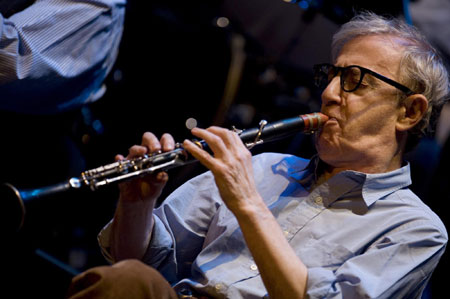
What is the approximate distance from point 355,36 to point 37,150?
1.54 m

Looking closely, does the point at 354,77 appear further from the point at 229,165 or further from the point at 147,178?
the point at 147,178

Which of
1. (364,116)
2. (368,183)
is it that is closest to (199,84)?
(364,116)

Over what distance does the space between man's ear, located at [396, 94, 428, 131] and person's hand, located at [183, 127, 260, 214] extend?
69cm

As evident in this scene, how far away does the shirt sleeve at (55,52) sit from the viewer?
1.80 m

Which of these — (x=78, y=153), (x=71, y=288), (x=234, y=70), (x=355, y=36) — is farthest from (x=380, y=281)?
(x=234, y=70)

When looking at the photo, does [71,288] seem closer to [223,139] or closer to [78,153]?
[223,139]

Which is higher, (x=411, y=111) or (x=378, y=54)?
(x=378, y=54)

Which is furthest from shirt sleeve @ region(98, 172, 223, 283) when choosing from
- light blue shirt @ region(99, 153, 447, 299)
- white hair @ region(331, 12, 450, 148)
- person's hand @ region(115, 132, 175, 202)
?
white hair @ region(331, 12, 450, 148)

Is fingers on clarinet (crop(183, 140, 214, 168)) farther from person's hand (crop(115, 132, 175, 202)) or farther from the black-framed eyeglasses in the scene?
the black-framed eyeglasses

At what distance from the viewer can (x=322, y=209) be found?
1519 mm

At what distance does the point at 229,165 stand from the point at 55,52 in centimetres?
114

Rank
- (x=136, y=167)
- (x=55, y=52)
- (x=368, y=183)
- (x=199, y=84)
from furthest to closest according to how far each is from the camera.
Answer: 1. (x=199, y=84)
2. (x=55, y=52)
3. (x=368, y=183)
4. (x=136, y=167)

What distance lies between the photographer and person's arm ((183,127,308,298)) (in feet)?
3.89

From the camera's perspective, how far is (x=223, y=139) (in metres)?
1.31
